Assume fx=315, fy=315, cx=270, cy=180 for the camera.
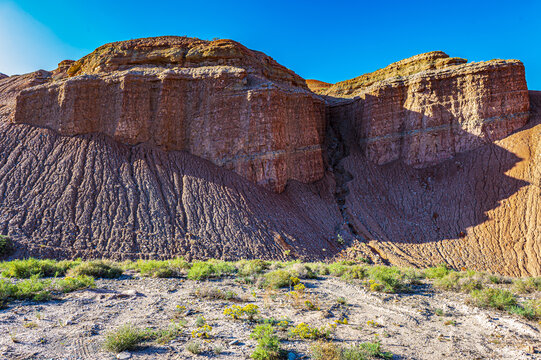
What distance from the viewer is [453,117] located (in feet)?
92.0

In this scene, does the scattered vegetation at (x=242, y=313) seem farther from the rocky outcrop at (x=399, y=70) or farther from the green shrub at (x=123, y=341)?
the rocky outcrop at (x=399, y=70)

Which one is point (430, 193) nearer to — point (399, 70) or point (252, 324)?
point (399, 70)

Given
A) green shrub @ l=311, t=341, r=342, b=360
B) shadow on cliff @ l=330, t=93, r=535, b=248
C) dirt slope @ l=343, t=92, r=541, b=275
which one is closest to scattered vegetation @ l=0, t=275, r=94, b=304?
green shrub @ l=311, t=341, r=342, b=360

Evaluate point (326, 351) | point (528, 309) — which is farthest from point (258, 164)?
point (326, 351)

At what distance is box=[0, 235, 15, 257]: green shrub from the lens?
52.5 ft

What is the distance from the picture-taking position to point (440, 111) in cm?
2847

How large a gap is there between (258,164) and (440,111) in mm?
17210

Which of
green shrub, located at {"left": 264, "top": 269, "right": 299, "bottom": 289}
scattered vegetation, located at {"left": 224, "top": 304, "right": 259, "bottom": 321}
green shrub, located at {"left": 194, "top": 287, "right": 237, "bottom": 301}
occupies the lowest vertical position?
green shrub, located at {"left": 264, "top": 269, "right": 299, "bottom": 289}

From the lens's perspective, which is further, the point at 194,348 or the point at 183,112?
the point at 183,112

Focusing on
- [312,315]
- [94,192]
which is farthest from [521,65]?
[94,192]

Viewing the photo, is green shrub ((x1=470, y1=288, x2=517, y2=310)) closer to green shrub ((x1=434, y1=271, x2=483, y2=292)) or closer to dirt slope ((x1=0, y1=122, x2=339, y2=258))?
green shrub ((x1=434, y1=271, x2=483, y2=292))

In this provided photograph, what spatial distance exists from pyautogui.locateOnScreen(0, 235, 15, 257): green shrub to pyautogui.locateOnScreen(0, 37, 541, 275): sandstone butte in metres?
0.71

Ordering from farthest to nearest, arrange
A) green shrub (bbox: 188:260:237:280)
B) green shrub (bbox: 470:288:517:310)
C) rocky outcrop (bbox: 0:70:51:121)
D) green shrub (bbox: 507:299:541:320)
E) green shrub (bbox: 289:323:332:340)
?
1. rocky outcrop (bbox: 0:70:51:121)
2. green shrub (bbox: 188:260:237:280)
3. green shrub (bbox: 470:288:517:310)
4. green shrub (bbox: 507:299:541:320)
5. green shrub (bbox: 289:323:332:340)

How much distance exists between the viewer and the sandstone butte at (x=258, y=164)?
20672 millimetres
